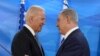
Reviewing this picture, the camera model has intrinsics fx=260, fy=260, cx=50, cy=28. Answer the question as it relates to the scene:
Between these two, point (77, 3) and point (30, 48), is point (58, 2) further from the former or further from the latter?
point (30, 48)

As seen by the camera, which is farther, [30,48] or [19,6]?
[19,6]

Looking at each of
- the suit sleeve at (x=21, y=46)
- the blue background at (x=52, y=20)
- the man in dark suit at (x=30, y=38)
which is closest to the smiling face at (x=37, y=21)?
the man in dark suit at (x=30, y=38)

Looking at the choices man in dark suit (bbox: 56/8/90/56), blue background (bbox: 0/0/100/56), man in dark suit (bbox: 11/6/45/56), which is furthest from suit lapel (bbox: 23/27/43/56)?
blue background (bbox: 0/0/100/56)

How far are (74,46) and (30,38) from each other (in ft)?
1.11

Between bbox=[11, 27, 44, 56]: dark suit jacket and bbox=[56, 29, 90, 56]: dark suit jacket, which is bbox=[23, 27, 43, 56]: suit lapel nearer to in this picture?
bbox=[11, 27, 44, 56]: dark suit jacket

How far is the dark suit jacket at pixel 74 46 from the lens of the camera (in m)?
1.70

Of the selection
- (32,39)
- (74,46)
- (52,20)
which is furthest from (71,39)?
(52,20)

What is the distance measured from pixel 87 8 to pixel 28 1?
0.75 meters

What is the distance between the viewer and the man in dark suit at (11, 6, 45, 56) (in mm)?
1820

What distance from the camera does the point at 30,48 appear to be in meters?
1.86

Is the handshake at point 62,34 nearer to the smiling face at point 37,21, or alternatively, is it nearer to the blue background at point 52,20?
the smiling face at point 37,21

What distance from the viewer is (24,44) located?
181cm

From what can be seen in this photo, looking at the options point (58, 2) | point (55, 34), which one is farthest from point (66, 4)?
point (55, 34)

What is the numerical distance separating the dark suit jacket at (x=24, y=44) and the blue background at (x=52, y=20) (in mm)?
1426
